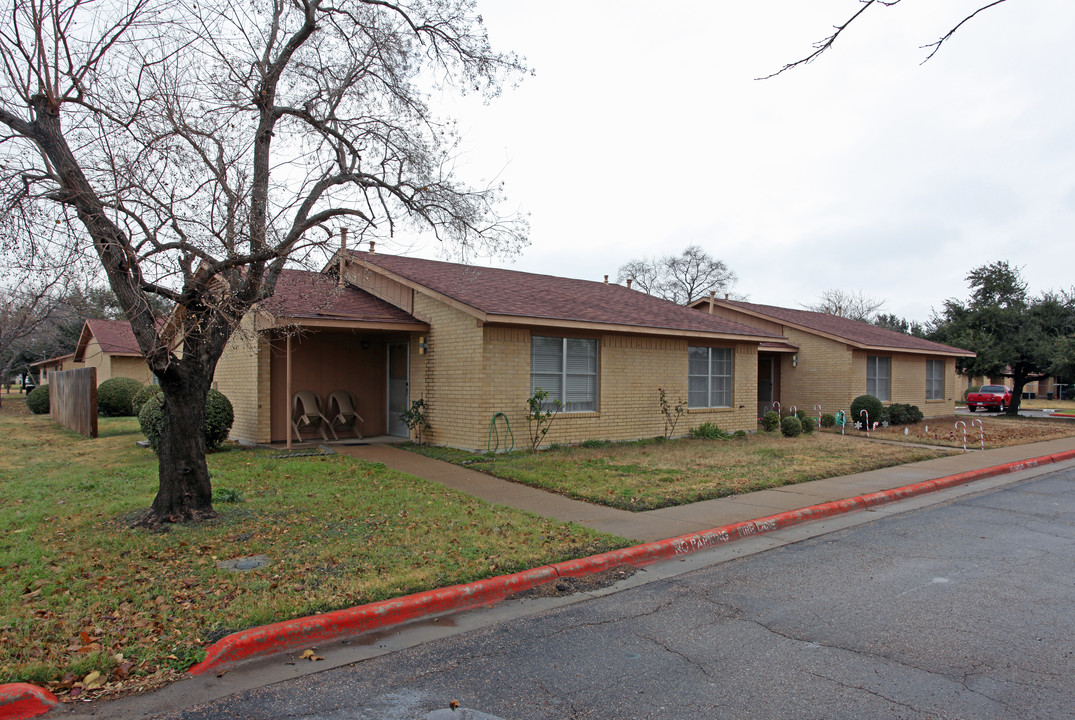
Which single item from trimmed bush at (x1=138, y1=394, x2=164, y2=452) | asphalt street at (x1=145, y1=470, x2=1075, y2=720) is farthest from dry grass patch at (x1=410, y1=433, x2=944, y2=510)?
trimmed bush at (x1=138, y1=394, x2=164, y2=452)

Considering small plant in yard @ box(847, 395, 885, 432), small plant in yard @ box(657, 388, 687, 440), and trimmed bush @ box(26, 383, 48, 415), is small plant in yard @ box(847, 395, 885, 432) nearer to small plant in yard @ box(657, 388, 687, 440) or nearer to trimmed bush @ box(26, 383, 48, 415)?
small plant in yard @ box(657, 388, 687, 440)

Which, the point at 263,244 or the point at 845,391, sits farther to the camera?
the point at 845,391

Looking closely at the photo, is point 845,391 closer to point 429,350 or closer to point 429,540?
point 429,350

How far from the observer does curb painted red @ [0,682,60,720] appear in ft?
12.4

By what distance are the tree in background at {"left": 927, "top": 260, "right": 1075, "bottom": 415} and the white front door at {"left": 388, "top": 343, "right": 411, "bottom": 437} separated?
25810 millimetres

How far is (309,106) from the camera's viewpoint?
9.41 metres

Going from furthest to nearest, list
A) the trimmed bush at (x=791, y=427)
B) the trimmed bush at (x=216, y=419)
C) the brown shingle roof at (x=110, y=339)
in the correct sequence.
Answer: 1. the brown shingle roof at (x=110, y=339)
2. the trimmed bush at (x=791, y=427)
3. the trimmed bush at (x=216, y=419)

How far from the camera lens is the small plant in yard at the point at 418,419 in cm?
1492

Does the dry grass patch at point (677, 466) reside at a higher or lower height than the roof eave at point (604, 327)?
lower

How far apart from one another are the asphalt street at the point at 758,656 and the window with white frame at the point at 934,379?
23.9 m

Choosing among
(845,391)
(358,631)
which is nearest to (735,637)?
(358,631)

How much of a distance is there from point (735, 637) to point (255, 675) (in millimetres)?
3211

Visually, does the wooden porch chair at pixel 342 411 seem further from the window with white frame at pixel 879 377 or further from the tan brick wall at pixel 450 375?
the window with white frame at pixel 879 377

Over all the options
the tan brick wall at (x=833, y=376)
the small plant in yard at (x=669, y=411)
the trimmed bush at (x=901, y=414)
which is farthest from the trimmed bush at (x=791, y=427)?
the trimmed bush at (x=901, y=414)
